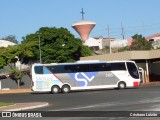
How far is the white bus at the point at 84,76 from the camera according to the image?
4138cm

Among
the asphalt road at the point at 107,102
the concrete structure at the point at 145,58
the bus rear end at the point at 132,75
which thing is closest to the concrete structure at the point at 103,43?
the concrete structure at the point at 145,58

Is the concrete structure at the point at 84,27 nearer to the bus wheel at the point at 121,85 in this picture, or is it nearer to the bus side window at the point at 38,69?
the bus wheel at the point at 121,85

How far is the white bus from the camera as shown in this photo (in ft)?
136

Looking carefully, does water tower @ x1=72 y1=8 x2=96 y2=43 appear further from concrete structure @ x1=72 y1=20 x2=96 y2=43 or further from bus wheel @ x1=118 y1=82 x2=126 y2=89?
bus wheel @ x1=118 y1=82 x2=126 y2=89

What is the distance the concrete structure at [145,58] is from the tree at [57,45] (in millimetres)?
9488

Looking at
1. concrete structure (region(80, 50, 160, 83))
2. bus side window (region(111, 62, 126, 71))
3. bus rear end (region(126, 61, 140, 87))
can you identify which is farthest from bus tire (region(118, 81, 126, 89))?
concrete structure (region(80, 50, 160, 83))

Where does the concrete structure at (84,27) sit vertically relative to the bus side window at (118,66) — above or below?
above

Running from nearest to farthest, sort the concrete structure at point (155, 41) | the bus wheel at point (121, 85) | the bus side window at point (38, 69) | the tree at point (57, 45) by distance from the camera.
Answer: the bus side window at point (38, 69)
the bus wheel at point (121, 85)
the tree at point (57, 45)
the concrete structure at point (155, 41)

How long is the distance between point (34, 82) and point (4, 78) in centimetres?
2000

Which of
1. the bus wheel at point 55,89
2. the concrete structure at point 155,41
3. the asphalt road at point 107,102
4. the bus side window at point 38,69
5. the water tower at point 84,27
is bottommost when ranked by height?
the asphalt road at point 107,102

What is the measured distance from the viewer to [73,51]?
227ft

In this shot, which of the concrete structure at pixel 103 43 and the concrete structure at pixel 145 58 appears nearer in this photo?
the concrete structure at pixel 145 58

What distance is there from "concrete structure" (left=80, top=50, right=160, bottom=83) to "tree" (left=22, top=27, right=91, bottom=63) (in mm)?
9488

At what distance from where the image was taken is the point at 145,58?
56625mm
